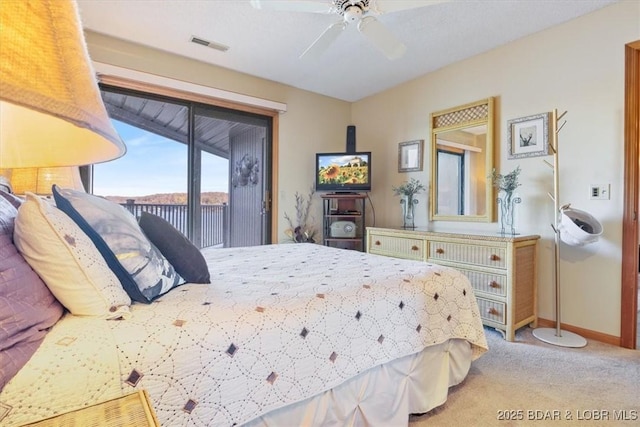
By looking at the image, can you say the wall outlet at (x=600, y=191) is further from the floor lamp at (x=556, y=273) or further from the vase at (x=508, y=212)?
the vase at (x=508, y=212)

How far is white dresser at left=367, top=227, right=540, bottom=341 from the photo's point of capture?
2.47 metres

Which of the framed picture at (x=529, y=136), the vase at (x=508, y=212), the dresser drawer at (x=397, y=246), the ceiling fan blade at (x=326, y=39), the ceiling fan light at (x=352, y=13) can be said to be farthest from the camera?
the dresser drawer at (x=397, y=246)

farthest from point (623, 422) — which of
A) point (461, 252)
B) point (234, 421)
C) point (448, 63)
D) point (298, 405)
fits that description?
point (448, 63)

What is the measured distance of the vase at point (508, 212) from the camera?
291cm

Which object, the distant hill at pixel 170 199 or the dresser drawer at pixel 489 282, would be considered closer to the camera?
the dresser drawer at pixel 489 282

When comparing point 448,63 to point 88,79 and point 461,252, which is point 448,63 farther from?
point 88,79

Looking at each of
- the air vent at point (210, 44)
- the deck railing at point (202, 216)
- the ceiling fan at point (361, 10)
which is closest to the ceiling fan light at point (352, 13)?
the ceiling fan at point (361, 10)

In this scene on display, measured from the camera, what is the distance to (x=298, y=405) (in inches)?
45.7

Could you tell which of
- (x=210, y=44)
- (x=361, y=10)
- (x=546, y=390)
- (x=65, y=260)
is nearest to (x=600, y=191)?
(x=546, y=390)

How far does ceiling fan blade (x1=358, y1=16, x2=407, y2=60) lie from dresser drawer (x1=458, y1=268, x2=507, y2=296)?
1.92 meters

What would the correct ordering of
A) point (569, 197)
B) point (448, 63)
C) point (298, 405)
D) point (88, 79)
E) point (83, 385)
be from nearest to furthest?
point (88, 79)
point (83, 385)
point (298, 405)
point (569, 197)
point (448, 63)

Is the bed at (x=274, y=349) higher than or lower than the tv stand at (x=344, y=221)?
lower

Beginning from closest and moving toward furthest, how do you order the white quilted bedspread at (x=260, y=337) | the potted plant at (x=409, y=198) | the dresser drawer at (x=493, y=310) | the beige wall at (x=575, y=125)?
the white quilted bedspread at (x=260, y=337), the beige wall at (x=575, y=125), the dresser drawer at (x=493, y=310), the potted plant at (x=409, y=198)

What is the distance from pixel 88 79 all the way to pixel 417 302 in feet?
4.85
